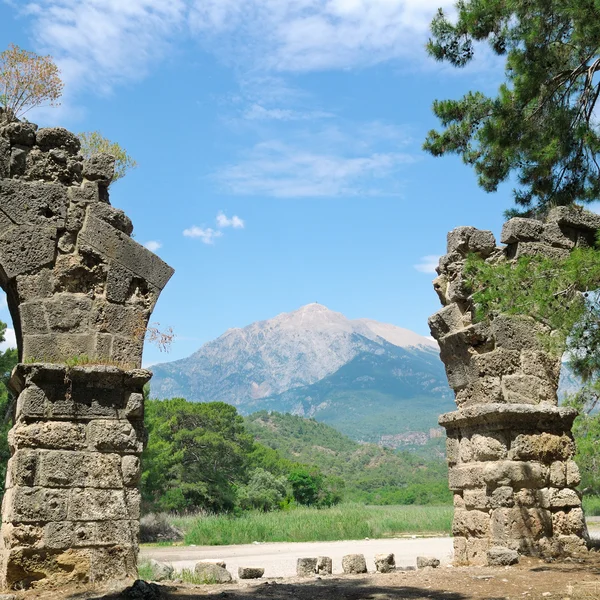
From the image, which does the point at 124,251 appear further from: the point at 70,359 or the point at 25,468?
the point at 25,468

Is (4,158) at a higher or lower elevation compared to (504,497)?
higher

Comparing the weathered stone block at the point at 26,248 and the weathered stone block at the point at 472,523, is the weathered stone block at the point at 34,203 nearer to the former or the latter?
the weathered stone block at the point at 26,248

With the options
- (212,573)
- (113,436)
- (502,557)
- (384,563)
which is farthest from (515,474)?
(113,436)

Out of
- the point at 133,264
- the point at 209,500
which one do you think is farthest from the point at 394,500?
the point at 133,264

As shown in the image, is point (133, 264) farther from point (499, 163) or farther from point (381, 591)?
point (499, 163)

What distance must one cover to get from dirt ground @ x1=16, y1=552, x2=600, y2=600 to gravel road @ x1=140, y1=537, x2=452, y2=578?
379cm

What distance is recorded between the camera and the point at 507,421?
26.4 feet

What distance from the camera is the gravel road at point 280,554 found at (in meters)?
12.1

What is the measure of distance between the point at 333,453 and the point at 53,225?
7849cm

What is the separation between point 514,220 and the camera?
28.8 ft

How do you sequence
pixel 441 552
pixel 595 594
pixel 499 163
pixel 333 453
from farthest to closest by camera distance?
pixel 333 453
pixel 441 552
pixel 499 163
pixel 595 594

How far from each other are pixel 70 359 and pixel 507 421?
4.62m

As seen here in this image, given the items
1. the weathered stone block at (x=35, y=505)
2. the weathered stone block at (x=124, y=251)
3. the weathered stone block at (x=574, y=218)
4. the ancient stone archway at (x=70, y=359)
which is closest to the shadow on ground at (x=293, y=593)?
the ancient stone archway at (x=70, y=359)

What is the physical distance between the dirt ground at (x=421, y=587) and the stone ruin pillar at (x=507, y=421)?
0.47m
